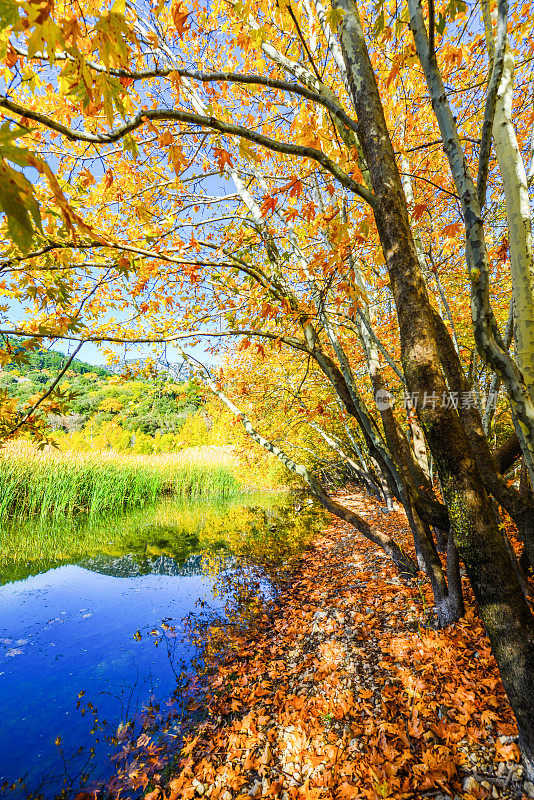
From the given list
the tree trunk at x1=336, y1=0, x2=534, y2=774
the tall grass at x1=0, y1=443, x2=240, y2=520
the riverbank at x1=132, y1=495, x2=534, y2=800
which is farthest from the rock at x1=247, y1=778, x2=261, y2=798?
the tall grass at x1=0, y1=443, x2=240, y2=520

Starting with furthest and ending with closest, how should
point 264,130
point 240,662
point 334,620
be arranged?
point 264,130
point 334,620
point 240,662

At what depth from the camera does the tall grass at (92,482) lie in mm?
9789

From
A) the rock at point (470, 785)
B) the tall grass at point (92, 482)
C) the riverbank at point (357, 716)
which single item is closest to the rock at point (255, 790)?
the riverbank at point (357, 716)

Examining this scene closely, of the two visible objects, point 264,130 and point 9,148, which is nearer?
point 9,148

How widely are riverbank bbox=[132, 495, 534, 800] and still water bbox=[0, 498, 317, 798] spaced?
81 cm

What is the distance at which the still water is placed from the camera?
2998mm

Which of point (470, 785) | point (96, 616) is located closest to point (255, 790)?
point (470, 785)

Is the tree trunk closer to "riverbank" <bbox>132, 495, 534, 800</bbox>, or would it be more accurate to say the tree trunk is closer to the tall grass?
"riverbank" <bbox>132, 495, 534, 800</bbox>

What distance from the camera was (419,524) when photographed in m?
3.26

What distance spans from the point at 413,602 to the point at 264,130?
6.17 meters

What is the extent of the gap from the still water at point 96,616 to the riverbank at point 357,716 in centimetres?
81

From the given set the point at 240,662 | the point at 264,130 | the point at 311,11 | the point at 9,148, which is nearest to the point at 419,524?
the point at 240,662

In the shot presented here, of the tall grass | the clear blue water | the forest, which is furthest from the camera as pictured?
the tall grass

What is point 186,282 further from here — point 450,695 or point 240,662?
point 450,695
